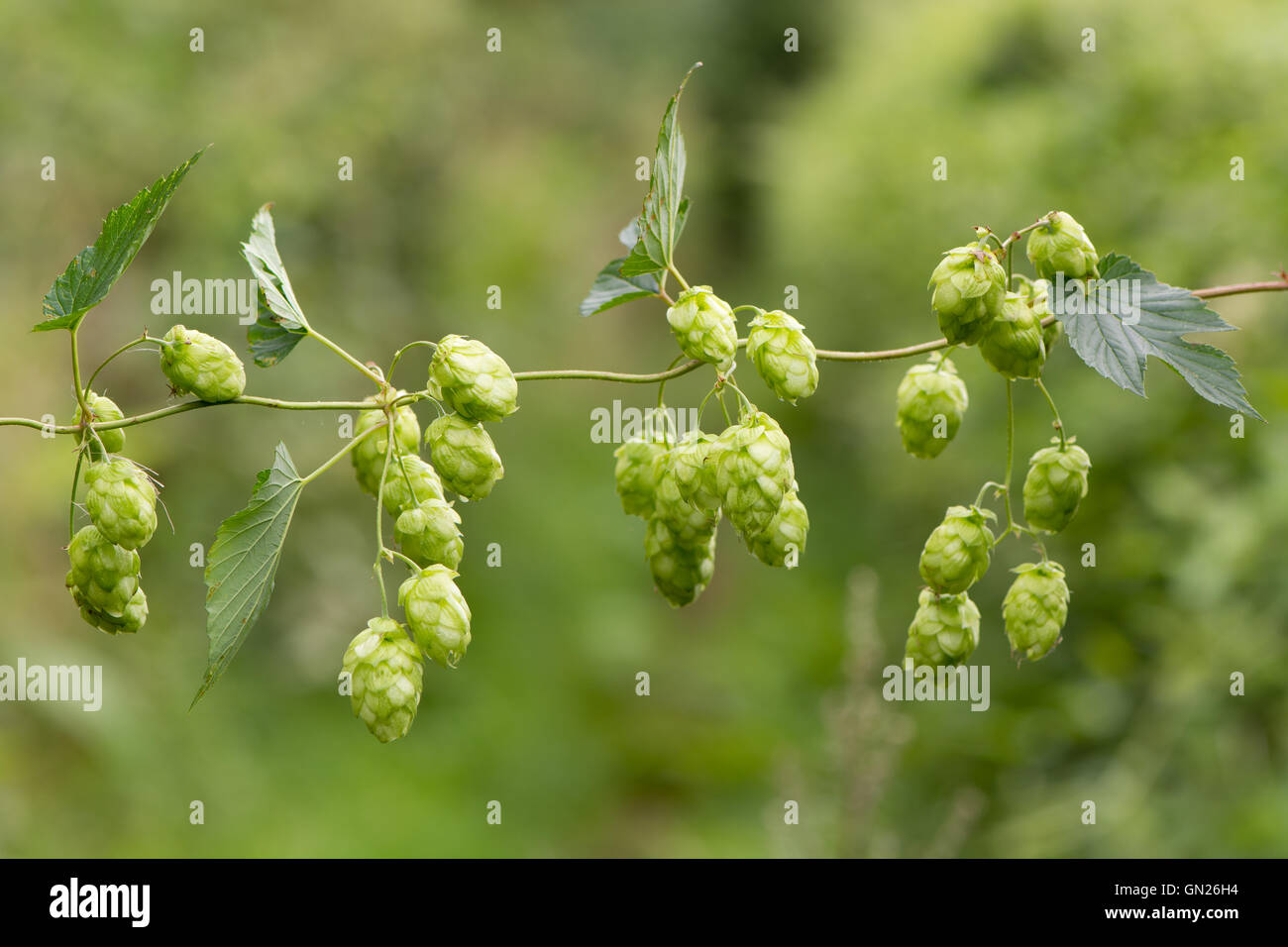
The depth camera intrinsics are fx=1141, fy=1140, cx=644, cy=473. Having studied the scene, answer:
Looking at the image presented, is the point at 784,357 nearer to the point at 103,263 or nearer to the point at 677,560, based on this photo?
the point at 677,560

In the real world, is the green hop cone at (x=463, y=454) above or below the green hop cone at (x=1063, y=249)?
below

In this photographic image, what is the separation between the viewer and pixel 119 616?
1301mm

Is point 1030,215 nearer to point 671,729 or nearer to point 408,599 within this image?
point 671,729

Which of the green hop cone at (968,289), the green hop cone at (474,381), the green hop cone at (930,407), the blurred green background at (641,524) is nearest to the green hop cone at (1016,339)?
the green hop cone at (968,289)

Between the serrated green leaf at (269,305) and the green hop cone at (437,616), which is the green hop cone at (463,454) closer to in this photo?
the green hop cone at (437,616)

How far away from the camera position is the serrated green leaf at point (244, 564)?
1.17 m

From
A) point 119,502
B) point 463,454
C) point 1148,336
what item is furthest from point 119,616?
point 1148,336

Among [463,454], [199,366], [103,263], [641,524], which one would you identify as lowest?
[463,454]

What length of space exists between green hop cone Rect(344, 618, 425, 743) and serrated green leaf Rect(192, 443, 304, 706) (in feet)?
0.40

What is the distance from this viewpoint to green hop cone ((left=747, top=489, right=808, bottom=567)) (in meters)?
1.25

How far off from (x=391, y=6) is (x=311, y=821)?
13.8 ft

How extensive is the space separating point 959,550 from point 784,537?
21 centimetres

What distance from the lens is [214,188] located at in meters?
4.83

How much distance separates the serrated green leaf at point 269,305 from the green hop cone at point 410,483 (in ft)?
0.66
